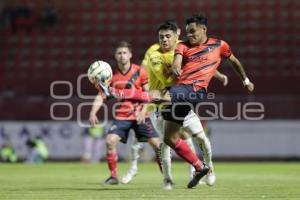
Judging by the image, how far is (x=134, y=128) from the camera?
1218cm

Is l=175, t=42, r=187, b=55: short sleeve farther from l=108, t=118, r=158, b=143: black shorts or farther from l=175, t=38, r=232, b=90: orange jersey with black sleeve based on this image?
l=108, t=118, r=158, b=143: black shorts

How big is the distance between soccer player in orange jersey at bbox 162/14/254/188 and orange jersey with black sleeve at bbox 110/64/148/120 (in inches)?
98.3

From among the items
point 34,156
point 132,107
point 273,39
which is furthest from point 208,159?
point 273,39

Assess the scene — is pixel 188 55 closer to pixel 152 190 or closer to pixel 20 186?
pixel 152 190

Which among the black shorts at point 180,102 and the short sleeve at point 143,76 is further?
the short sleeve at point 143,76

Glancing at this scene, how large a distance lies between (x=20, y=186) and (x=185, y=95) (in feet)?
9.59

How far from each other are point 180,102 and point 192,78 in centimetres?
36

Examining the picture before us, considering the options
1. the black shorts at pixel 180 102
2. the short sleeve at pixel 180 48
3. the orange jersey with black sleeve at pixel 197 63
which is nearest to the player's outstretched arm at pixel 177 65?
the short sleeve at pixel 180 48

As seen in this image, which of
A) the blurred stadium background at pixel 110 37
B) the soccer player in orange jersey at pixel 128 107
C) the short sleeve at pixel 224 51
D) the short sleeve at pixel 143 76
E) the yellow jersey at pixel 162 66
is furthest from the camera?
the blurred stadium background at pixel 110 37

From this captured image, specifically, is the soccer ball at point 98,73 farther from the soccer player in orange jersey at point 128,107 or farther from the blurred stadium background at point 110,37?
the blurred stadium background at point 110,37

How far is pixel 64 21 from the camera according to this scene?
25906 millimetres

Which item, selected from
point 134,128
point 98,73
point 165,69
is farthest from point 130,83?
point 98,73

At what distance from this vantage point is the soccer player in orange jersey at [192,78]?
368 inches

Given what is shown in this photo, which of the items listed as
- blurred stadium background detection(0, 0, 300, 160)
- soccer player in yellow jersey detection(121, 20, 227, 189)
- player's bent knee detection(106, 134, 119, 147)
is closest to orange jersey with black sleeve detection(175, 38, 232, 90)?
soccer player in yellow jersey detection(121, 20, 227, 189)
